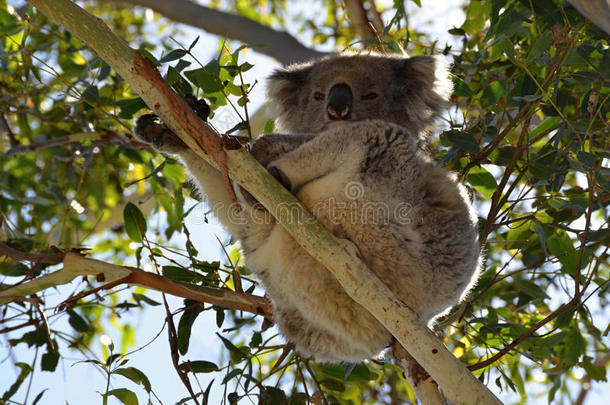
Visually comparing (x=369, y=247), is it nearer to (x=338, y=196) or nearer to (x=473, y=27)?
(x=338, y=196)

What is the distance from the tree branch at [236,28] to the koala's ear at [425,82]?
1.28m

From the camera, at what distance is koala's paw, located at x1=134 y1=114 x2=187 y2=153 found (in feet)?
7.91

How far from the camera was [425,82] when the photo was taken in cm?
318

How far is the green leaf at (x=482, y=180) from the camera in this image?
2705 millimetres

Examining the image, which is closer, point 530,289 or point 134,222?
point 134,222

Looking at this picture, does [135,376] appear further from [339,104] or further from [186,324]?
[339,104]

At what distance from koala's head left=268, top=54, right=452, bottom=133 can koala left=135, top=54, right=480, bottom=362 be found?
616 mm

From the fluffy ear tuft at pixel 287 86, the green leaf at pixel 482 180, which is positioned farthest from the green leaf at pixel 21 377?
the green leaf at pixel 482 180

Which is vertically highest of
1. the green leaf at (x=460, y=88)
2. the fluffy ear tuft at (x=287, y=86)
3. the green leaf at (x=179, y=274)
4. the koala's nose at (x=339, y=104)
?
the fluffy ear tuft at (x=287, y=86)

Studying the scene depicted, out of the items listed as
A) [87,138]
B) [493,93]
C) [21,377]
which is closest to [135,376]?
[21,377]

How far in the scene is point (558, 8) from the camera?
2.26 m

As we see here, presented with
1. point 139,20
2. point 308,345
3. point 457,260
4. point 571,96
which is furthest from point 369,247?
point 139,20

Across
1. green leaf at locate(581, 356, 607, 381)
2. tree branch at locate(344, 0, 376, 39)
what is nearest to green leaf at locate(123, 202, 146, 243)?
tree branch at locate(344, 0, 376, 39)

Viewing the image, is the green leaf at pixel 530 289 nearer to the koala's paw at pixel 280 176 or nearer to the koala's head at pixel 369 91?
the koala's head at pixel 369 91
